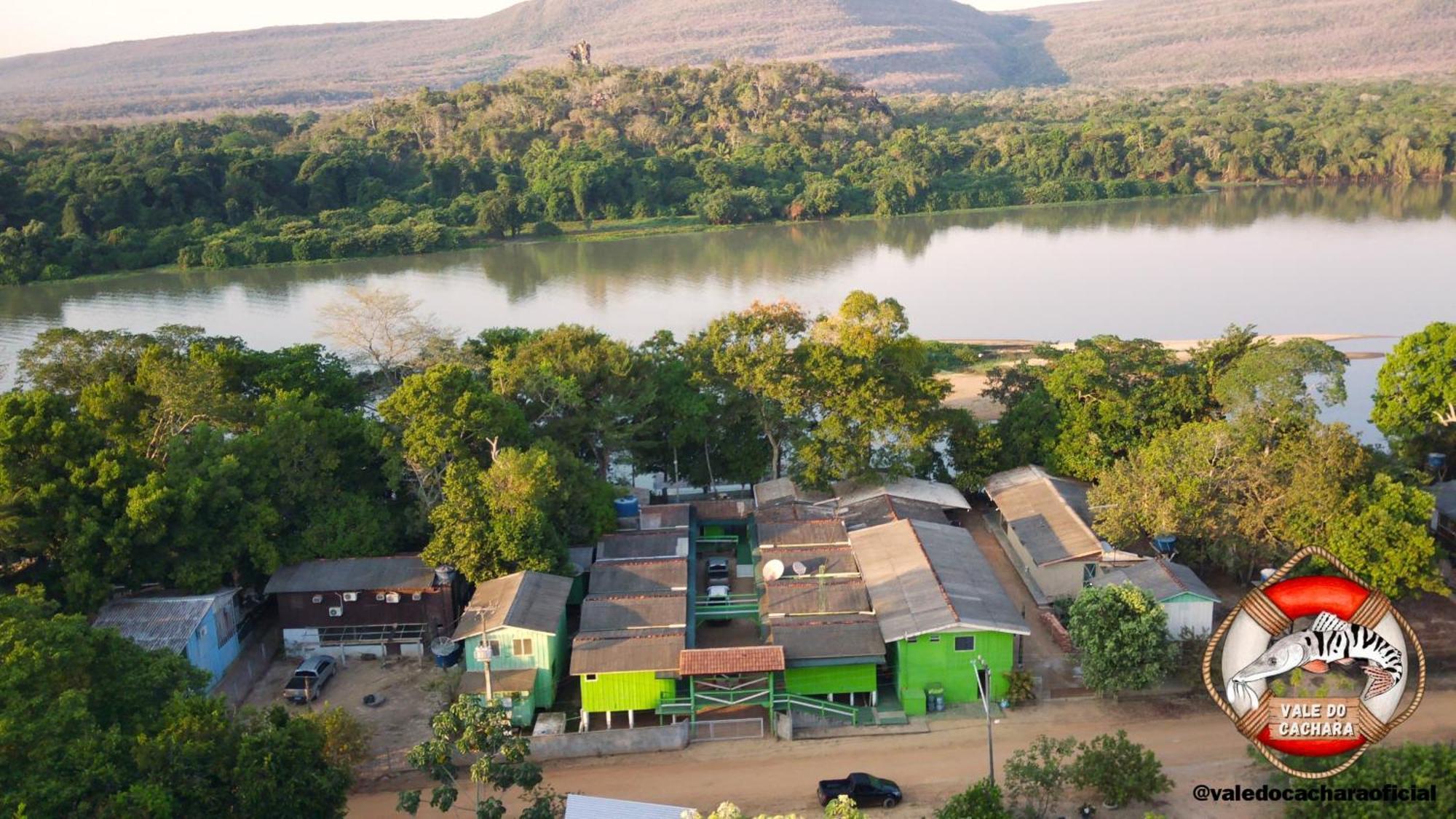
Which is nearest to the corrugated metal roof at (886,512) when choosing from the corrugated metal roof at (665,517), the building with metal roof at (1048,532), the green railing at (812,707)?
the building with metal roof at (1048,532)

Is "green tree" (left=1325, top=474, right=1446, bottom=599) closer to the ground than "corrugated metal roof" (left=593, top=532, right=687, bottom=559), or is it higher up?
higher up

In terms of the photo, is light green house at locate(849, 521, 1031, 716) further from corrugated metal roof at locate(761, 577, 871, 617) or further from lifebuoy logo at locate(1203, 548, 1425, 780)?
lifebuoy logo at locate(1203, 548, 1425, 780)

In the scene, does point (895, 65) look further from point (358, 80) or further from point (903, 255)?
point (903, 255)

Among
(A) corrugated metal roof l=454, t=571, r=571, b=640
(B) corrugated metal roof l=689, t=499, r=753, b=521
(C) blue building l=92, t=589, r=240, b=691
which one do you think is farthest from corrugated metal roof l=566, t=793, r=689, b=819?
(B) corrugated metal roof l=689, t=499, r=753, b=521

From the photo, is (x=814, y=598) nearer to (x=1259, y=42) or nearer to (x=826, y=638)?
(x=826, y=638)

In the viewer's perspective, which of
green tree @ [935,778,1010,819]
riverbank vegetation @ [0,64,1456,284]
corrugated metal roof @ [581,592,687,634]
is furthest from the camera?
riverbank vegetation @ [0,64,1456,284]

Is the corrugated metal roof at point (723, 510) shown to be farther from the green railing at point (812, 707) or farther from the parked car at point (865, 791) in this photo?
the parked car at point (865, 791)

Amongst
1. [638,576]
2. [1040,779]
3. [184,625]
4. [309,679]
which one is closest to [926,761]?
[1040,779]
